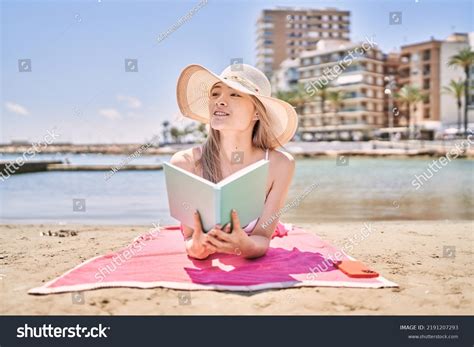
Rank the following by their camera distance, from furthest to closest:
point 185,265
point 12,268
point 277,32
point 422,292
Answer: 1. point 277,32
2. point 12,268
3. point 185,265
4. point 422,292

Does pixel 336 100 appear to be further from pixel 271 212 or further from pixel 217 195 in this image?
pixel 217 195

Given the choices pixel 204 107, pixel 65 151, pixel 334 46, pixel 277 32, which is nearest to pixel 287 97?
pixel 334 46

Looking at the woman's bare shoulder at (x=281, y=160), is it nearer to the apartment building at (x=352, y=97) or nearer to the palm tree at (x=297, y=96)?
the palm tree at (x=297, y=96)

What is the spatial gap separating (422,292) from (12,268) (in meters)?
3.32

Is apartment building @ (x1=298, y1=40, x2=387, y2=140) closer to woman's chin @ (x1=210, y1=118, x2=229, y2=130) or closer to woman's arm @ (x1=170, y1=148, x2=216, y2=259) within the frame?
woman's arm @ (x1=170, y1=148, x2=216, y2=259)

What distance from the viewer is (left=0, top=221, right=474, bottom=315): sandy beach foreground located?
10.2 ft

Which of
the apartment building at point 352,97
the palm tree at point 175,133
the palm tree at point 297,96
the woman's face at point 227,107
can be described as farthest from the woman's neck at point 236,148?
the palm tree at point 175,133

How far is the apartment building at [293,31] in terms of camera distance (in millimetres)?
93688

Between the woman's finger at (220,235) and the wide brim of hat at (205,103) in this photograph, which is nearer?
the woman's finger at (220,235)

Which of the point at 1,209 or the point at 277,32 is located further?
the point at 277,32

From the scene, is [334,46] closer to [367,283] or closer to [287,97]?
[287,97]

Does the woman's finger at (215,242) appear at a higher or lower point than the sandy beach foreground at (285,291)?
higher

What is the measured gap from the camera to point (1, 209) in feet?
37.2

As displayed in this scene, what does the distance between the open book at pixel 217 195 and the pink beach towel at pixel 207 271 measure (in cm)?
42
